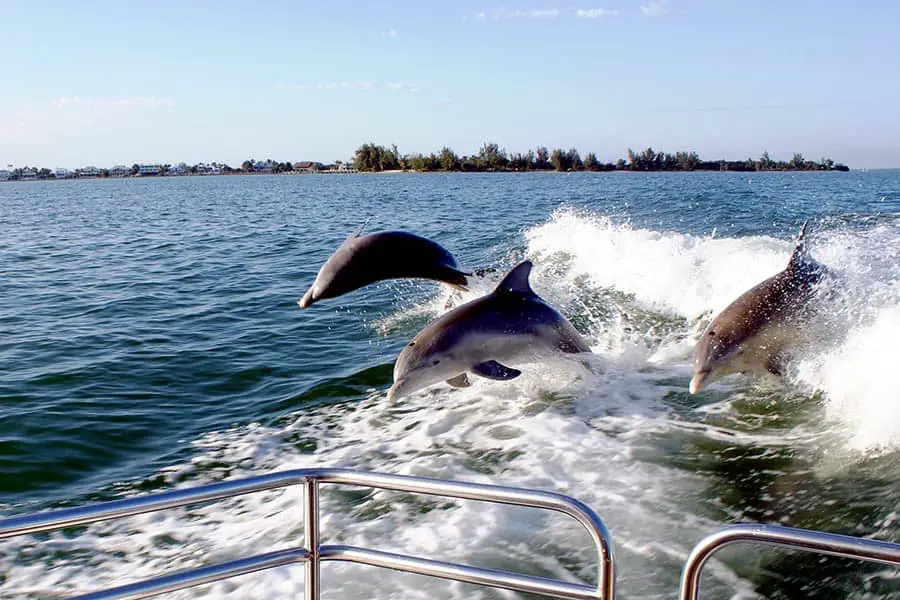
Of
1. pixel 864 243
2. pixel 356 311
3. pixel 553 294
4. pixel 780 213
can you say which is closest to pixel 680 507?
pixel 553 294

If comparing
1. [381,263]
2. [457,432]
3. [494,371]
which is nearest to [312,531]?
[494,371]

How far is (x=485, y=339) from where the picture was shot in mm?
6145

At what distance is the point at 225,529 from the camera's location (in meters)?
5.48

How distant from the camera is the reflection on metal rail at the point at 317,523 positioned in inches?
84.7

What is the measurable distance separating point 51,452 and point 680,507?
587 centimetres

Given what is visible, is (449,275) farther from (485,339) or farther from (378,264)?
(485,339)

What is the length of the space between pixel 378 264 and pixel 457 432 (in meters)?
1.83

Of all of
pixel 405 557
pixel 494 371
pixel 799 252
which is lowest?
pixel 494 371

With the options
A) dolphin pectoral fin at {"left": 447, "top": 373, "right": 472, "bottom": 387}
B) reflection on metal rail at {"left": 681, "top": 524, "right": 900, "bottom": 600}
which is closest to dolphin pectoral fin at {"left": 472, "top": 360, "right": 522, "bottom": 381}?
dolphin pectoral fin at {"left": 447, "top": 373, "right": 472, "bottom": 387}

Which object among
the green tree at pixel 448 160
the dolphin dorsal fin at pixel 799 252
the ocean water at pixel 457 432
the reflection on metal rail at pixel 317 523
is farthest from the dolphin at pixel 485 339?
the green tree at pixel 448 160

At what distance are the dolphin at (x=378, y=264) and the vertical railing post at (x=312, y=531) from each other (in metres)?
3.69

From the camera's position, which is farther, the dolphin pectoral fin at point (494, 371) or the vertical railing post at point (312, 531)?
the dolphin pectoral fin at point (494, 371)

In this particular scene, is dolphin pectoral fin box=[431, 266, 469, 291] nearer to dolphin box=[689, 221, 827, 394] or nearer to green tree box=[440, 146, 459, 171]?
dolphin box=[689, 221, 827, 394]

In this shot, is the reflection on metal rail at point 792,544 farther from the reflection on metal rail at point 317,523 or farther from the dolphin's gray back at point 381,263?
the dolphin's gray back at point 381,263
